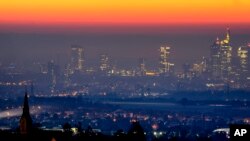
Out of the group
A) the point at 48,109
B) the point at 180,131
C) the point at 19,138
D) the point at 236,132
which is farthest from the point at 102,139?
the point at 48,109

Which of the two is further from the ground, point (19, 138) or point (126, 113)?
point (19, 138)

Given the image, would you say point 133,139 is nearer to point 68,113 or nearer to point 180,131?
point 180,131

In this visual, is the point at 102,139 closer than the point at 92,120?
Yes

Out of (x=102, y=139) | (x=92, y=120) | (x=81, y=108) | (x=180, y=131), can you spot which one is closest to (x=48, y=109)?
(x=81, y=108)

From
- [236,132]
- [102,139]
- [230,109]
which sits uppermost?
[236,132]

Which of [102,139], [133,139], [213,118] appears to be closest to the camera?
[133,139]

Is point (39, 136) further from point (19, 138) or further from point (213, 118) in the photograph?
point (213, 118)

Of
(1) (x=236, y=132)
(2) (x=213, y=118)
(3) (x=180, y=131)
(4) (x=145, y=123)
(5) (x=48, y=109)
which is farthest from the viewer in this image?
(5) (x=48, y=109)

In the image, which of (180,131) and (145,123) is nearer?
(180,131)

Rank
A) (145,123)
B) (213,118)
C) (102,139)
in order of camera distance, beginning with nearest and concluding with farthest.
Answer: (102,139) < (145,123) < (213,118)
